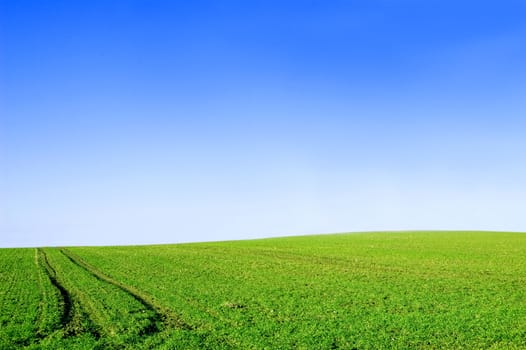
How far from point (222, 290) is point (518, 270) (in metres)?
28.2

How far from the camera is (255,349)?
19.7 meters

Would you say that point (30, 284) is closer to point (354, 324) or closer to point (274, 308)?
point (274, 308)

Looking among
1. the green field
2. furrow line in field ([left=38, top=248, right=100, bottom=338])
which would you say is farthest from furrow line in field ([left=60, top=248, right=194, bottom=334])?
furrow line in field ([left=38, top=248, right=100, bottom=338])

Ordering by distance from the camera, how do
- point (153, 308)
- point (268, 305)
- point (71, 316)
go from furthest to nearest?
point (268, 305) → point (153, 308) → point (71, 316)

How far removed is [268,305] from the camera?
2800cm

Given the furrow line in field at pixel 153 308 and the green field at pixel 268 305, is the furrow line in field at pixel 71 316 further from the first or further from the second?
the furrow line in field at pixel 153 308

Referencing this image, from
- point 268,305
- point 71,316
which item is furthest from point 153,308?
point 268,305

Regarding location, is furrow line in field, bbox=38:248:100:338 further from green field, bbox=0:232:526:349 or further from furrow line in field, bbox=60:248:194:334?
furrow line in field, bbox=60:248:194:334

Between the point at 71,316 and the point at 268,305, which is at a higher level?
the point at 71,316

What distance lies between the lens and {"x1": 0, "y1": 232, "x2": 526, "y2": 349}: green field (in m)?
21.1

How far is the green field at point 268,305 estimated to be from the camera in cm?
2106

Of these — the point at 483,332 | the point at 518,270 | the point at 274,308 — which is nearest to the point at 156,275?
the point at 274,308

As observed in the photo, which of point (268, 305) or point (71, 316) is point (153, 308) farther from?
point (268, 305)

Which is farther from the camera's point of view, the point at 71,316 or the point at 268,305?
the point at 268,305
